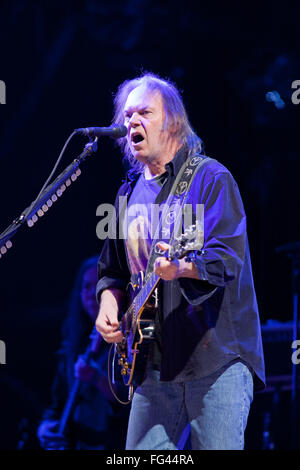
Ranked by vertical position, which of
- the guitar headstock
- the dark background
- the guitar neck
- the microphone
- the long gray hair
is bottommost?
the guitar neck

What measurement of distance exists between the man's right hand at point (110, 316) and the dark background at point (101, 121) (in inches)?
108

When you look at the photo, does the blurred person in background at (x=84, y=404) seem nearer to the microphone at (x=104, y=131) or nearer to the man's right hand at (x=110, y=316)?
the man's right hand at (x=110, y=316)

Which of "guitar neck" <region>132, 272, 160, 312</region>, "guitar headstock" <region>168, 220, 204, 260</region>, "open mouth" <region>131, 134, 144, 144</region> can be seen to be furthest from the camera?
"open mouth" <region>131, 134, 144, 144</region>

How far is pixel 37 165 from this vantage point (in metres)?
5.36

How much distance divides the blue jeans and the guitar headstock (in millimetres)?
469

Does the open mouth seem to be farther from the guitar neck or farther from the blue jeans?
the blue jeans

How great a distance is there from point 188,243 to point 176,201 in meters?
0.41

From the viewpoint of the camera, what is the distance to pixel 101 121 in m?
5.27

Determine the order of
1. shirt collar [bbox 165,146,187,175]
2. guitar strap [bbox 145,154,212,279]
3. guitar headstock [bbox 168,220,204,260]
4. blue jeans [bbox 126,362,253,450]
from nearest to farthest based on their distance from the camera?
1. guitar headstock [bbox 168,220,204,260]
2. blue jeans [bbox 126,362,253,450]
3. guitar strap [bbox 145,154,212,279]
4. shirt collar [bbox 165,146,187,175]

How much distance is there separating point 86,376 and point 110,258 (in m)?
1.94

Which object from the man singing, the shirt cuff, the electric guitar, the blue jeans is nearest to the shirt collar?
the man singing

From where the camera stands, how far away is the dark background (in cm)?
521

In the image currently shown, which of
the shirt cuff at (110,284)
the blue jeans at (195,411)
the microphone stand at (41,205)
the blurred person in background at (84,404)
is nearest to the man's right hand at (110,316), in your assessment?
the shirt cuff at (110,284)
